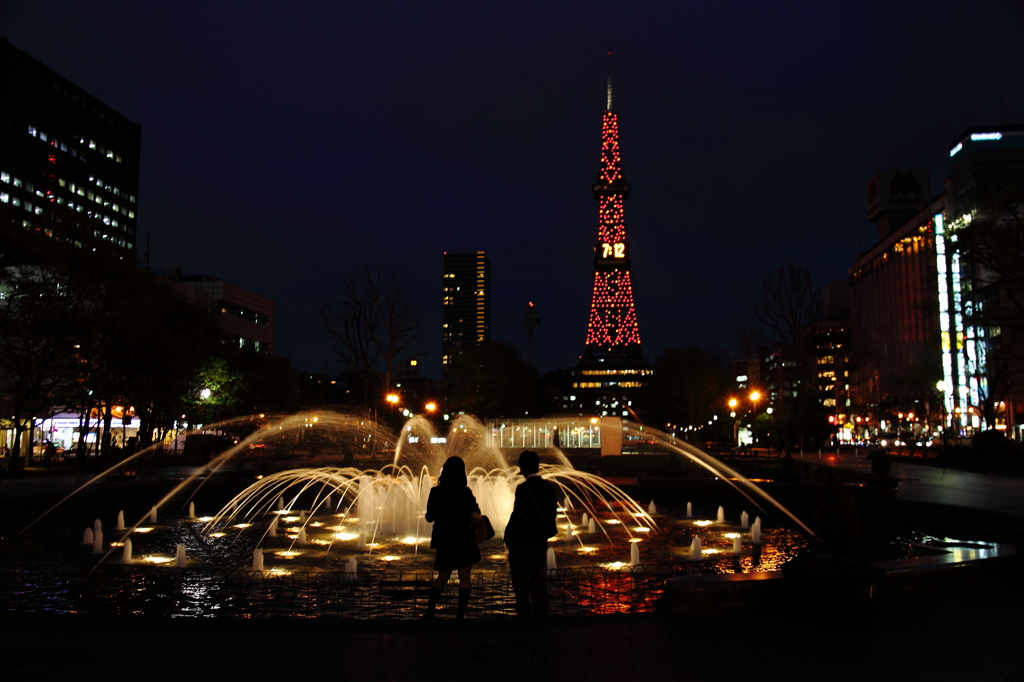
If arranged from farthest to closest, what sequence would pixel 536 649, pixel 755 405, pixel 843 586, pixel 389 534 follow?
1. pixel 755 405
2. pixel 389 534
3. pixel 843 586
4. pixel 536 649

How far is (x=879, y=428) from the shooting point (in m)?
104

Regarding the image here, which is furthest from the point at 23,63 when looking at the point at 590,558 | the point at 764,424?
the point at 590,558

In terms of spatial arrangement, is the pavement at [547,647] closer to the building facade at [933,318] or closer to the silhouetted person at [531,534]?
the silhouetted person at [531,534]

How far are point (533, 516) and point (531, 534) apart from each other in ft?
0.64

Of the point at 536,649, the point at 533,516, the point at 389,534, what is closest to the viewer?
the point at 536,649

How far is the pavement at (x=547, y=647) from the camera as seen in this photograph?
5.96 m

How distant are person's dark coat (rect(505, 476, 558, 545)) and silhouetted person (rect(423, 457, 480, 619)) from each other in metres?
0.46

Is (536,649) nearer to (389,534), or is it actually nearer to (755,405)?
(389,534)

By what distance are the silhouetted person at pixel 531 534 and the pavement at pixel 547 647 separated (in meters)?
0.43

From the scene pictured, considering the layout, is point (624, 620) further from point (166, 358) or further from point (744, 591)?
point (166, 358)

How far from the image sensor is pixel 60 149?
390 ft

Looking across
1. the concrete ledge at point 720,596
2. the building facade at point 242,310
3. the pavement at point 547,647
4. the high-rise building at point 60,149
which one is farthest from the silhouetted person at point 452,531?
the high-rise building at point 60,149

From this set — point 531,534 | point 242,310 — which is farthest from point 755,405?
point 242,310

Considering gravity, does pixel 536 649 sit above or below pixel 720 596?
below
